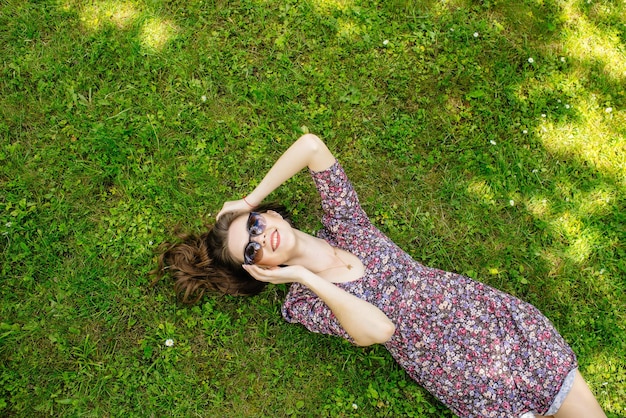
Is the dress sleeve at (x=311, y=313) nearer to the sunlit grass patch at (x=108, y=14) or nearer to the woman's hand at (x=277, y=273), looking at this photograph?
the woman's hand at (x=277, y=273)

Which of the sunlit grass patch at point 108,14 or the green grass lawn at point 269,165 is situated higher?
the sunlit grass patch at point 108,14

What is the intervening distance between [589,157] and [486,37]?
5.60 feet

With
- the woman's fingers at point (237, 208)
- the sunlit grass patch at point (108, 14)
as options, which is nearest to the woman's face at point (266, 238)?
the woman's fingers at point (237, 208)

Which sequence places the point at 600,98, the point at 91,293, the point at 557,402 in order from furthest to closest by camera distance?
the point at 600,98 < the point at 91,293 < the point at 557,402

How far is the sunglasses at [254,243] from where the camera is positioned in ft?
12.4

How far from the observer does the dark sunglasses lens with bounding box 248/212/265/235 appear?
3.81 meters

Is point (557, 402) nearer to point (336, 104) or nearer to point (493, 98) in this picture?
point (493, 98)

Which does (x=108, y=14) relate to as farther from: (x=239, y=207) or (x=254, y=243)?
(x=254, y=243)

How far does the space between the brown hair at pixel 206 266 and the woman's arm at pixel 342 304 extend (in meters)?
0.45

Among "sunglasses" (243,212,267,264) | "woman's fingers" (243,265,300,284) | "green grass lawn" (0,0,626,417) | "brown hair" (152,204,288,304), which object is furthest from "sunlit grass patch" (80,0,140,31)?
"woman's fingers" (243,265,300,284)

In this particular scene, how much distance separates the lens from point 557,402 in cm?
408

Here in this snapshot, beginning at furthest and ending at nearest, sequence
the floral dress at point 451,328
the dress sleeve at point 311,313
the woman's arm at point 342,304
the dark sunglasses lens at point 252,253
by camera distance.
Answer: the dress sleeve at point 311,313
the floral dress at point 451,328
the woman's arm at point 342,304
the dark sunglasses lens at point 252,253

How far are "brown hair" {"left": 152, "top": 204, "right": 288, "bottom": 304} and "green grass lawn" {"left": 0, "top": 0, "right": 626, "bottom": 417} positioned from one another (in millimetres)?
240

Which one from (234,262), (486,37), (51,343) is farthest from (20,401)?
(486,37)
